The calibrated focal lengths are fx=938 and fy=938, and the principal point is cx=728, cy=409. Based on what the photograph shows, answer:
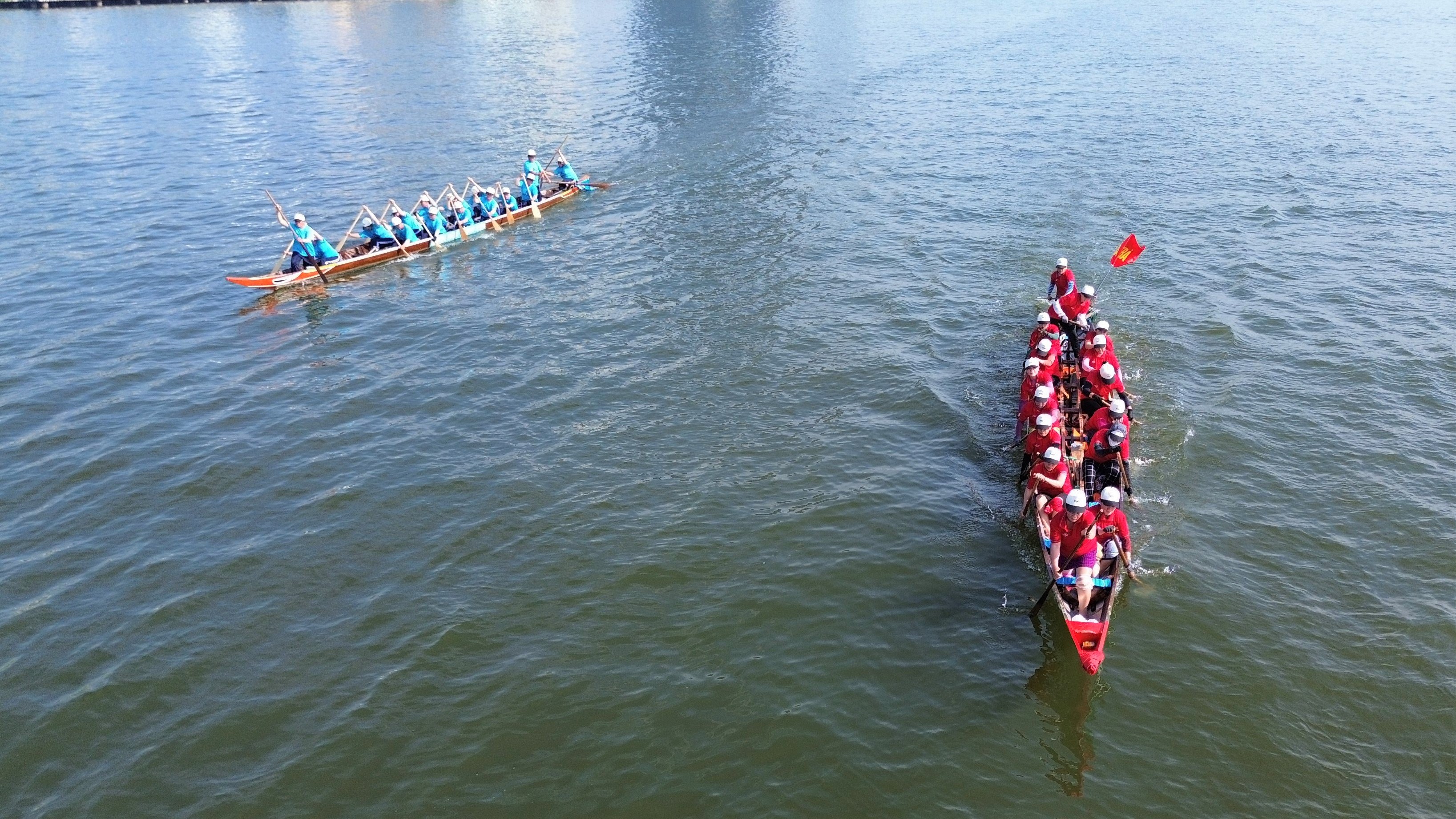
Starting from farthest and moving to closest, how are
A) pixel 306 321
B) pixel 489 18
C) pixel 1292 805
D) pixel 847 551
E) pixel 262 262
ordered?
1. pixel 489 18
2. pixel 262 262
3. pixel 306 321
4. pixel 847 551
5. pixel 1292 805

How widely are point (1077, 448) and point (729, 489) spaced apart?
8150mm

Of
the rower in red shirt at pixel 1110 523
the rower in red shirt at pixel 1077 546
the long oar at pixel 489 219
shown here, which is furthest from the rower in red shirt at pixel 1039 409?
the long oar at pixel 489 219

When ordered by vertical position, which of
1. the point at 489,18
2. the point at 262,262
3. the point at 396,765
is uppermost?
the point at 489,18

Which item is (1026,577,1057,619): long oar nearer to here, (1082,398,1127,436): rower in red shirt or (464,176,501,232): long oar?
(1082,398,1127,436): rower in red shirt

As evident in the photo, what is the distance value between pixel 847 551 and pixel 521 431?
1009cm

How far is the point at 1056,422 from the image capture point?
2136 cm

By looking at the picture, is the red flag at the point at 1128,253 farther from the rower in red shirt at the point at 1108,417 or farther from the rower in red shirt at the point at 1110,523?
the rower in red shirt at the point at 1110,523

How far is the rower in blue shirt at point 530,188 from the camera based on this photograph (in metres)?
43.3

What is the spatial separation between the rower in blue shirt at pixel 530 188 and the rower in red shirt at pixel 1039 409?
91.3 ft

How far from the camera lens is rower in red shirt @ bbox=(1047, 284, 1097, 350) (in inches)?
1078

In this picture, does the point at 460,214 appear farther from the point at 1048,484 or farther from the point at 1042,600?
the point at 1042,600

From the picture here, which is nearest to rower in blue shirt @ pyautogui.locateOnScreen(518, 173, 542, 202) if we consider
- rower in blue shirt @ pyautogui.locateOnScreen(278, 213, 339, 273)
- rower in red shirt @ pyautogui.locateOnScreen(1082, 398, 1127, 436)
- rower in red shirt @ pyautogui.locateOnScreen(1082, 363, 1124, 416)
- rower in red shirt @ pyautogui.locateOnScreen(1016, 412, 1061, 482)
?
rower in blue shirt @ pyautogui.locateOnScreen(278, 213, 339, 273)

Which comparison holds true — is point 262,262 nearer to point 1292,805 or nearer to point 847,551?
point 847,551

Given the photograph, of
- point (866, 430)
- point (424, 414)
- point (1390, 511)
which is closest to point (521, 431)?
point (424, 414)
